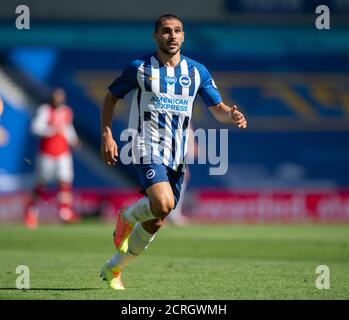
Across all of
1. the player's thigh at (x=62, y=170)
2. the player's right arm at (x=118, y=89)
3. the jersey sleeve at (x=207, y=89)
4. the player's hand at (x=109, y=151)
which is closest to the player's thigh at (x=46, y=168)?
the player's thigh at (x=62, y=170)

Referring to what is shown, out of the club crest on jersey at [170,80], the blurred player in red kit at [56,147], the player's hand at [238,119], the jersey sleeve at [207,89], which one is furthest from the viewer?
the blurred player in red kit at [56,147]

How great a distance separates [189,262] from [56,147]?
25.8 feet

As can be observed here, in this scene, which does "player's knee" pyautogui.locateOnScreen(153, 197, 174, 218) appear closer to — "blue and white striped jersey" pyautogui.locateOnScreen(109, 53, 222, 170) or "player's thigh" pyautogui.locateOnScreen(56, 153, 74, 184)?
"blue and white striped jersey" pyautogui.locateOnScreen(109, 53, 222, 170)

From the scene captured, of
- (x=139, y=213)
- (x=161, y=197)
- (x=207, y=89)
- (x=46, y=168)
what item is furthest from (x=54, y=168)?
(x=161, y=197)

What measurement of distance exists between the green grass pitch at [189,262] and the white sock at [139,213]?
631 mm

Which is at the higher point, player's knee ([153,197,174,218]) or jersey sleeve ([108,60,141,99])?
jersey sleeve ([108,60,141,99])

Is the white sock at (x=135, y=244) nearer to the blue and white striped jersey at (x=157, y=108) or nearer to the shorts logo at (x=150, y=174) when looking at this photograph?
the shorts logo at (x=150, y=174)

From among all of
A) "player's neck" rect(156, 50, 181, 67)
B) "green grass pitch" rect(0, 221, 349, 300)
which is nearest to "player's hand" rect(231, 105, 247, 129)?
"player's neck" rect(156, 50, 181, 67)

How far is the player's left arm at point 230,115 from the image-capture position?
8.46 meters

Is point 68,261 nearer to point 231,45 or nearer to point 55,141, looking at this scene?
point 55,141

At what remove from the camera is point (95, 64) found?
23.6m

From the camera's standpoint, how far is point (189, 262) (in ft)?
37.2

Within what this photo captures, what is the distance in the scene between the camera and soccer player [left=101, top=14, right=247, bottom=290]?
335 inches

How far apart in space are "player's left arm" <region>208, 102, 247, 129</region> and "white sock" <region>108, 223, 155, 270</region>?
1247 millimetres
